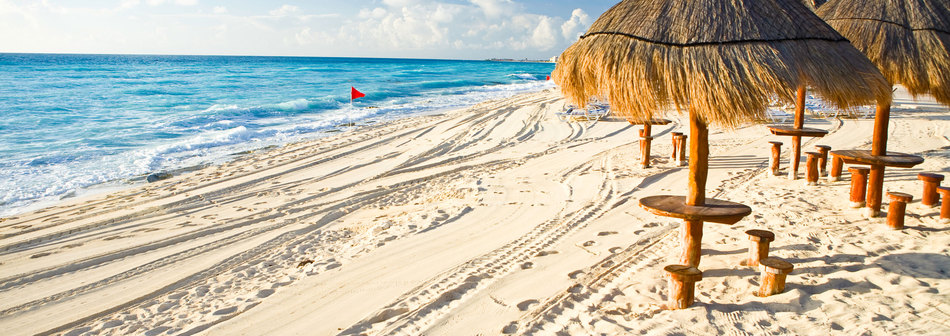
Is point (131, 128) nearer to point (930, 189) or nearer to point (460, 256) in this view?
point (460, 256)

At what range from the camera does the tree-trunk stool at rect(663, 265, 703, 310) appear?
10.4 ft

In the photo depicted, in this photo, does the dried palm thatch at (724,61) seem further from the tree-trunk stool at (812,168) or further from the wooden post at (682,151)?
the wooden post at (682,151)

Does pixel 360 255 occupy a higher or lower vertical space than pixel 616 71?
lower

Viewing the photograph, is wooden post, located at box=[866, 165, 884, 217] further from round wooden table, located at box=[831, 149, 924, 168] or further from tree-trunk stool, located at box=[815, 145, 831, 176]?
tree-trunk stool, located at box=[815, 145, 831, 176]

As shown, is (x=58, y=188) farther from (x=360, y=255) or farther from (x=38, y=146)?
(x=360, y=255)

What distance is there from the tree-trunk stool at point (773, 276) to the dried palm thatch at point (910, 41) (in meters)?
2.77

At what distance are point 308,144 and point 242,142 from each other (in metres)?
1.96

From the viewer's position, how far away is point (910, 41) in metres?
4.75

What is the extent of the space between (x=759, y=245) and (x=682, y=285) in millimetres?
886

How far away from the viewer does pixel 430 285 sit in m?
3.98

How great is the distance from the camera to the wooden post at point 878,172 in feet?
15.8

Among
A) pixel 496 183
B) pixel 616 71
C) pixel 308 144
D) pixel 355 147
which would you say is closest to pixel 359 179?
pixel 496 183

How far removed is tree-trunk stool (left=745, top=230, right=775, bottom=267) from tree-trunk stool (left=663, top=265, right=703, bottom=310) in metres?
0.74

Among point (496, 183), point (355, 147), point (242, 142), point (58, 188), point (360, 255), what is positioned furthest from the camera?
point (242, 142)
